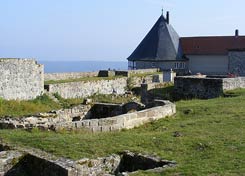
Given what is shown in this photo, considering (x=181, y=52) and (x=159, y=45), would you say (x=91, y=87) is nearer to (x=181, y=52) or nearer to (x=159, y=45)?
(x=159, y=45)

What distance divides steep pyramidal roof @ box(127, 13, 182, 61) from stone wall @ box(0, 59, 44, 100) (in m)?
25.2

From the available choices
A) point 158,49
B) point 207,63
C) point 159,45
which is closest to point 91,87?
point 158,49

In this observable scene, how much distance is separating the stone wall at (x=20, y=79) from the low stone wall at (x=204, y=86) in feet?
29.7

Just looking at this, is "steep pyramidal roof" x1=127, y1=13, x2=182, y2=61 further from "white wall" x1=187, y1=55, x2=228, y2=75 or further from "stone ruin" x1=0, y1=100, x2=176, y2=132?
"stone ruin" x1=0, y1=100, x2=176, y2=132

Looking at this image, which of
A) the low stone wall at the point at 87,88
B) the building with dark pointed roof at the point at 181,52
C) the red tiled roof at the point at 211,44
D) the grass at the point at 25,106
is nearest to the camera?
the grass at the point at 25,106

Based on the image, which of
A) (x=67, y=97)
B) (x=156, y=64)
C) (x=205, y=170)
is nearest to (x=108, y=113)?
(x=205, y=170)

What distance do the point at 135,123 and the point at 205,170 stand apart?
6.51m

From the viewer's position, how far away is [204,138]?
41.5ft

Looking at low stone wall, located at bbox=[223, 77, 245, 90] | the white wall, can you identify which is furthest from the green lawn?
the white wall

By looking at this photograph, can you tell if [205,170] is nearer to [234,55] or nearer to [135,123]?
[135,123]

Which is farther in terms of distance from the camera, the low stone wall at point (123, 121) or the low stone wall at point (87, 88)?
the low stone wall at point (87, 88)

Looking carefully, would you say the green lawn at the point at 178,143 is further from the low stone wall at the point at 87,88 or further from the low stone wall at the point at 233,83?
the low stone wall at the point at 87,88

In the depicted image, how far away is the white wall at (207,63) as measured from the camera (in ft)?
175

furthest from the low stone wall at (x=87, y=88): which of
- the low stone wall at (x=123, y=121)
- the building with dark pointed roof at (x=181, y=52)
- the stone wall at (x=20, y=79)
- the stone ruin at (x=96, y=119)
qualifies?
the building with dark pointed roof at (x=181, y=52)
